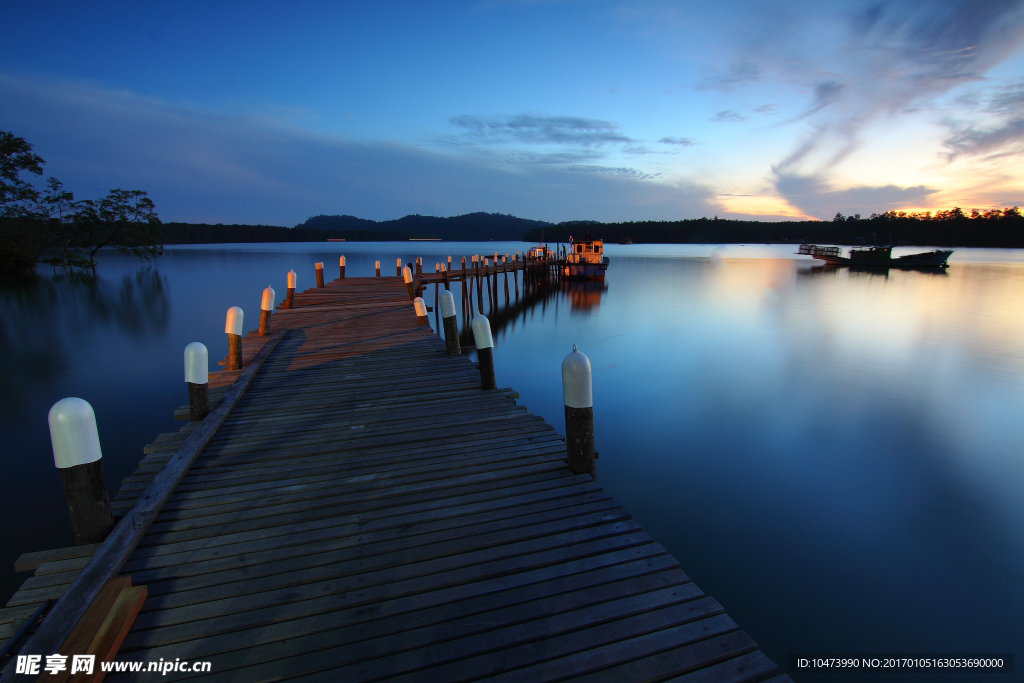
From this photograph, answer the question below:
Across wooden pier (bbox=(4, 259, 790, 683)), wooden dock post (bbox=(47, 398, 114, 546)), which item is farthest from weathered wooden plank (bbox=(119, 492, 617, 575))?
wooden dock post (bbox=(47, 398, 114, 546))

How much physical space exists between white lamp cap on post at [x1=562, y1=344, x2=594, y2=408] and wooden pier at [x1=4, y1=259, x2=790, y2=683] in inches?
26.2

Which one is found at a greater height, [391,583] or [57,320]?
[57,320]

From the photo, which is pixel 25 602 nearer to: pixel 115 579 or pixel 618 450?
pixel 115 579

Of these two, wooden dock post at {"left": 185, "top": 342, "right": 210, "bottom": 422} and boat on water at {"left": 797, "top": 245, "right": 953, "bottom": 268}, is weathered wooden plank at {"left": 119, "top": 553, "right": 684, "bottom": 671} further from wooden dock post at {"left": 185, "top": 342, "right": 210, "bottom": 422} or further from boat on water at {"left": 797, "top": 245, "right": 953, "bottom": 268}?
boat on water at {"left": 797, "top": 245, "right": 953, "bottom": 268}

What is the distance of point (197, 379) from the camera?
5090mm

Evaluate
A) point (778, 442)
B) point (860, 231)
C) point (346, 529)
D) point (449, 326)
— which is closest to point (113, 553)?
point (346, 529)

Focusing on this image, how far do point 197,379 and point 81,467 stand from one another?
2.23m

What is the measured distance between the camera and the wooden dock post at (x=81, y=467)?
290 cm

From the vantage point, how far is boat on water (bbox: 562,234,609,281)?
43125 mm

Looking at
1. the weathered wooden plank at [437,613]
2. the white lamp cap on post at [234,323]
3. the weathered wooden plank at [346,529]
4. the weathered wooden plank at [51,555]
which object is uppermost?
the white lamp cap on post at [234,323]

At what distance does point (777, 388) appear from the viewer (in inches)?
497

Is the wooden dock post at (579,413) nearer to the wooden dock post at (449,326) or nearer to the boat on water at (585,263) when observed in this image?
the wooden dock post at (449,326)

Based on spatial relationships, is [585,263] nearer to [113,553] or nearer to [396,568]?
[396,568]

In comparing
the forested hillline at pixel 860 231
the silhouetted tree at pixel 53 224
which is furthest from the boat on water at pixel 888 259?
the silhouetted tree at pixel 53 224
